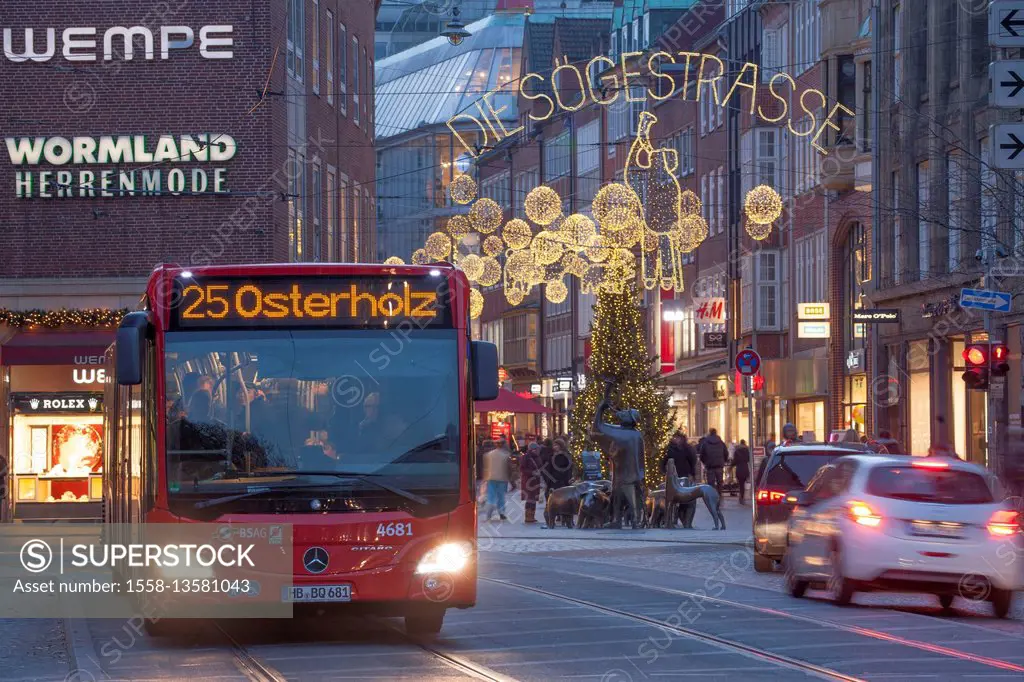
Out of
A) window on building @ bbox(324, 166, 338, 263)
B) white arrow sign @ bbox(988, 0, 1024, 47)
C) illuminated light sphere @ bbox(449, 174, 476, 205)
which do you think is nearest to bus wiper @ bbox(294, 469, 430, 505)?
white arrow sign @ bbox(988, 0, 1024, 47)

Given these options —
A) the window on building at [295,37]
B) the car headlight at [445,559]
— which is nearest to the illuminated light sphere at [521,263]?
the window on building at [295,37]

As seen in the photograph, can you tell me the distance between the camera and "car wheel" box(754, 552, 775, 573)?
24078 millimetres

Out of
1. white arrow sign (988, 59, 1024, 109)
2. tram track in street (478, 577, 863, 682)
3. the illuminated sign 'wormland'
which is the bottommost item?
tram track in street (478, 577, 863, 682)

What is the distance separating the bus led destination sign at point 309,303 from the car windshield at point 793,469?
9759 millimetres

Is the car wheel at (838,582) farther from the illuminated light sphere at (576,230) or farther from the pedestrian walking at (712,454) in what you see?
the illuminated light sphere at (576,230)

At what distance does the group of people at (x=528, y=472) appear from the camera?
38.3 m

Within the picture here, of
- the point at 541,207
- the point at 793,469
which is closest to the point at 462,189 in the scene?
the point at 541,207

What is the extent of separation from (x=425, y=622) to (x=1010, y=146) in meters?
7.37

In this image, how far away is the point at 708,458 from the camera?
145 feet

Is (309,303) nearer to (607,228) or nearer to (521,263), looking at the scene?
(607,228)

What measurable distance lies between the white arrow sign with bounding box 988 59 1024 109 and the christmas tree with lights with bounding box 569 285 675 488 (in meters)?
20.7

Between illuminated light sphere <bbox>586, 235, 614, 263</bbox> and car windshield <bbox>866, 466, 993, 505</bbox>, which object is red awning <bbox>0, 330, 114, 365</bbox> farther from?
car windshield <bbox>866, 466, 993, 505</bbox>

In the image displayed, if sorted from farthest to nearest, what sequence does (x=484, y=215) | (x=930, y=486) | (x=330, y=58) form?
1. (x=330, y=58)
2. (x=484, y=215)
3. (x=930, y=486)

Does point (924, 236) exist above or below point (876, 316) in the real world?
above
